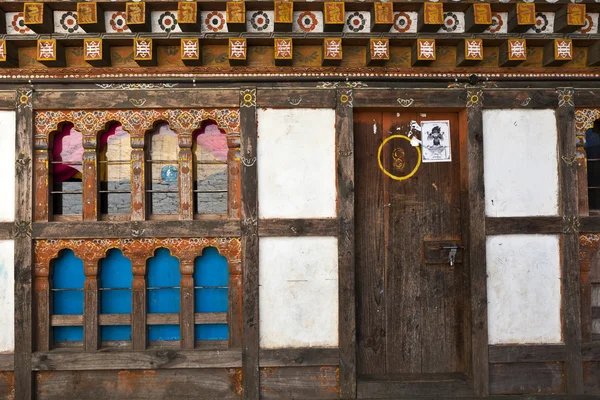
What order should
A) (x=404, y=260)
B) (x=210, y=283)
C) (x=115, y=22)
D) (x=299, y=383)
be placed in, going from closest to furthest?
(x=115, y=22) < (x=299, y=383) < (x=210, y=283) < (x=404, y=260)

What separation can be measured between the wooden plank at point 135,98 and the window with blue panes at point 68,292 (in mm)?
1322

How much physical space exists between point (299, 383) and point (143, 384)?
1.37 meters

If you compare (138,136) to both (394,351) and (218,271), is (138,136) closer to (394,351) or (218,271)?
(218,271)

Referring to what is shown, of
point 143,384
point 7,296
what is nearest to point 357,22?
point 143,384

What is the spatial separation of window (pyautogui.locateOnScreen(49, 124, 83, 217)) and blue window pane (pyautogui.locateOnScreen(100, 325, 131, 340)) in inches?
42.0

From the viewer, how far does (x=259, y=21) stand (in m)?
3.84

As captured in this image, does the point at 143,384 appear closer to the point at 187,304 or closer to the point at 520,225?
the point at 187,304

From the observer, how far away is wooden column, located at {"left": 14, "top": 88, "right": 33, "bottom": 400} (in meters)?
3.83

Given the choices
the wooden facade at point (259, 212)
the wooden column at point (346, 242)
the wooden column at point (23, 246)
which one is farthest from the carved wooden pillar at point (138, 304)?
the wooden column at point (346, 242)

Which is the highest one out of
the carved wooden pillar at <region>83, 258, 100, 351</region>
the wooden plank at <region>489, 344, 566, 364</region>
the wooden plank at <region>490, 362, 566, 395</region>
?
the carved wooden pillar at <region>83, 258, 100, 351</region>

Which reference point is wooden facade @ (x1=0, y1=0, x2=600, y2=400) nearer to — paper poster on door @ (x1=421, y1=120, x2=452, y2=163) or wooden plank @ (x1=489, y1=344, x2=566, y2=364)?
wooden plank @ (x1=489, y1=344, x2=566, y2=364)

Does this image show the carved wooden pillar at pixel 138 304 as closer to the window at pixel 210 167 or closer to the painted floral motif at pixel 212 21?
the window at pixel 210 167

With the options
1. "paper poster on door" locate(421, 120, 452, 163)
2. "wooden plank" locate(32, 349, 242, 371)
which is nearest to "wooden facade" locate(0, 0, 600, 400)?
"wooden plank" locate(32, 349, 242, 371)

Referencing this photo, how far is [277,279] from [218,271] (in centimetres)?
55
